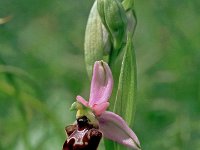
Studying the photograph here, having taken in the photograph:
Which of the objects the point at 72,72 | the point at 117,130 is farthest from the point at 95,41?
the point at 72,72

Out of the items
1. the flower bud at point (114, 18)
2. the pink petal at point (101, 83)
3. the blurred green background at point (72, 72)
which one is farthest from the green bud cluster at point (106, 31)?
the blurred green background at point (72, 72)

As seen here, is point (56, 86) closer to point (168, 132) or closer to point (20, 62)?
point (20, 62)

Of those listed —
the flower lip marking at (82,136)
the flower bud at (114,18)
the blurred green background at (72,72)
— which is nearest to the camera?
the flower lip marking at (82,136)

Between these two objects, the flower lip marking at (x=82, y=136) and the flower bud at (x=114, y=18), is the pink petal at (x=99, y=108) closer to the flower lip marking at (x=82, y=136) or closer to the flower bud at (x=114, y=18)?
the flower lip marking at (x=82, y=136)

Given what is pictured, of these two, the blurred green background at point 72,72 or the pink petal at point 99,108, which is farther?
the blurred green background at point 72,72

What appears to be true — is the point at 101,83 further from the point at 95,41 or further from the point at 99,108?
the point at 95,41

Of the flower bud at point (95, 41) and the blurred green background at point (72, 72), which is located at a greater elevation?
the flower bud at point (95, 41)

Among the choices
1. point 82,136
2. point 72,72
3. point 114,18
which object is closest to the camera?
point 82,136
